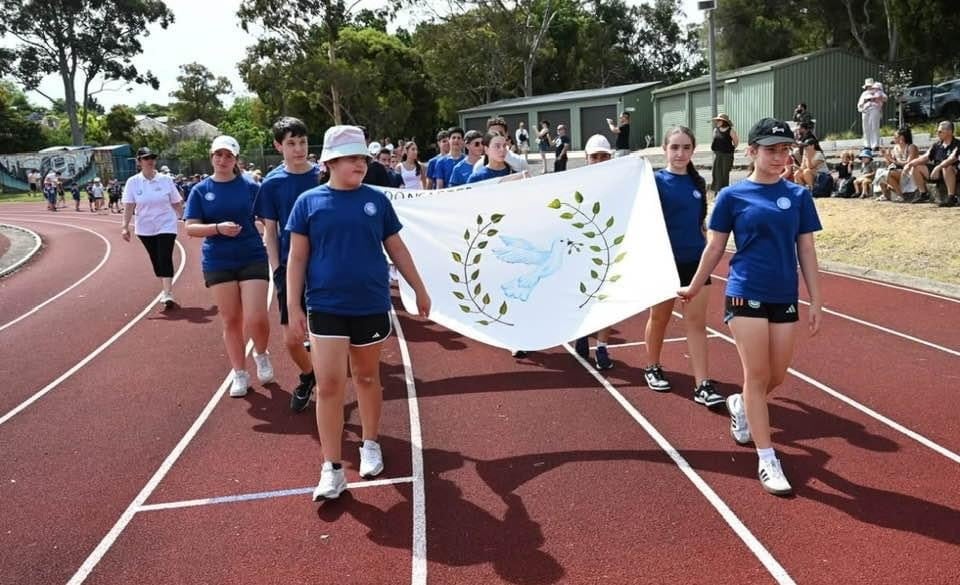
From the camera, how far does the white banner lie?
19.0 ft

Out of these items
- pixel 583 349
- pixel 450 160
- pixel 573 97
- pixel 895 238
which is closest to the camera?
pixel 583 349

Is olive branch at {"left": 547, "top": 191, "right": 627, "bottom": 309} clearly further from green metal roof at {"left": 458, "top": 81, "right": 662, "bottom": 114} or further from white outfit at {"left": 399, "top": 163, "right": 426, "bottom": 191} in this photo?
green metal roof at {"left": 458, "top": 81, "right": 662, "bottom": 114}

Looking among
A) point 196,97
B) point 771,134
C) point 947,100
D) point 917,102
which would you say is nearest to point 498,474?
point 771,134

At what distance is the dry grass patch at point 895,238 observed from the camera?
415 inches

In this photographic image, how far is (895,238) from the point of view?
39.0 ft

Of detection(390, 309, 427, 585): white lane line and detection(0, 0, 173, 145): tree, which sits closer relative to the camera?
detection(390, 309, 427, 585): white lane line

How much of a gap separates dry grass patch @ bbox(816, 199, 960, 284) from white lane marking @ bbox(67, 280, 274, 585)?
8.86m

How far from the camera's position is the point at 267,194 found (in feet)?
18.7

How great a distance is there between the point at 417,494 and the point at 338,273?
1.37 m

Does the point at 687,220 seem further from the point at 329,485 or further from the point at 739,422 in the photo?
the point at 329,485

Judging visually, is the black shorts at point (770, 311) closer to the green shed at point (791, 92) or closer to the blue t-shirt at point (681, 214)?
the blue t-shirt at point (681, 214)

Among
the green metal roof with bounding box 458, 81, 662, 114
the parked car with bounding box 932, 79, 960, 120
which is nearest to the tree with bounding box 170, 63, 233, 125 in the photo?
the green metal roof with bounding box 458, 81, 662, 114

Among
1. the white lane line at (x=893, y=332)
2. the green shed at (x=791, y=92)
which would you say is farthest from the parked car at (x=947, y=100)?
the white lane line at (x=893, y=332)

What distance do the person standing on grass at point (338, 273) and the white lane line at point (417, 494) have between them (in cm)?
46
